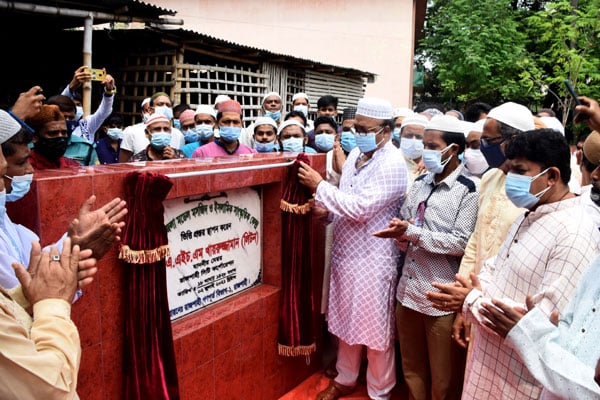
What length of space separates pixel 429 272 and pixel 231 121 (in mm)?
2357

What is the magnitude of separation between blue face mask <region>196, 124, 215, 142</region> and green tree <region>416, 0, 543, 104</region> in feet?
46.9

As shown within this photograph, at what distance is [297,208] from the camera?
3484mm

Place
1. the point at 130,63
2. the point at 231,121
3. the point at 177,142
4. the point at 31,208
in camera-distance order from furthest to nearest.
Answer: the point at 130,63, the point at 177,142, the point at 231,121, the point at 31,208

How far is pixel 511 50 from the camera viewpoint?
59.0 feet

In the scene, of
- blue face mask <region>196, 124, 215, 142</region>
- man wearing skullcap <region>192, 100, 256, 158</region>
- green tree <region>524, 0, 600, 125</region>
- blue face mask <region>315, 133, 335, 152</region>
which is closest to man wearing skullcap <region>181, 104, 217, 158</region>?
blue face mask <region>196, 124, 215, 142</region>

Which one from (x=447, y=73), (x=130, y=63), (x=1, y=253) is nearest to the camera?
(x=1, y=253)

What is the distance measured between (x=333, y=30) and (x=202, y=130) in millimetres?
13025

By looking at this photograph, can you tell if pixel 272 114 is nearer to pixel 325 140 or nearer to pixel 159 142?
pixel 325 140

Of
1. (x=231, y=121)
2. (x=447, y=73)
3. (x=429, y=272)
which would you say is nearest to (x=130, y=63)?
(x=231, y=121)

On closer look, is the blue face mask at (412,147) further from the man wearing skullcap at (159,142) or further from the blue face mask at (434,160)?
→ the man wearing skullcap at (159,142)

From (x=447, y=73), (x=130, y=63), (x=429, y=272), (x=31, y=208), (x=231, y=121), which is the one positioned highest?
(x=447, y=73)

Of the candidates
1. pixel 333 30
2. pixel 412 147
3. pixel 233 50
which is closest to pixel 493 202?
pixel 412 147

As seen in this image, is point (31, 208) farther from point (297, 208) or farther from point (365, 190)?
point (365, 190)

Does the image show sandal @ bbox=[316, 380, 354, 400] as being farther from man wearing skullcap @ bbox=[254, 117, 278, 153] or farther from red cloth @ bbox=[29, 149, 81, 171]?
red cloth @ bbox=[29, 149, 81, 171]
